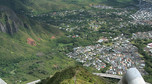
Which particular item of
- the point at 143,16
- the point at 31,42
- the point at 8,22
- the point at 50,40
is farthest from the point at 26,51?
the point at 143,16

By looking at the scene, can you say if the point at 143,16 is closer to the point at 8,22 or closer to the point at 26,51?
the point at 26,51

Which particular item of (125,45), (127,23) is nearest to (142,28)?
(127,23)

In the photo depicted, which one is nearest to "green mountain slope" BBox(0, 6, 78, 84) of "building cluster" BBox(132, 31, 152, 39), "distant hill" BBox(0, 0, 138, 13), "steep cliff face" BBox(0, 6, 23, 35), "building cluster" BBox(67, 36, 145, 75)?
"steep cliff face" BBox(0, 6, 23, 35)

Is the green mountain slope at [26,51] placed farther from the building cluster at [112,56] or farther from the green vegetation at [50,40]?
the building cluster at [112,56]

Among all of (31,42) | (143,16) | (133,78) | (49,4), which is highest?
(133,78)

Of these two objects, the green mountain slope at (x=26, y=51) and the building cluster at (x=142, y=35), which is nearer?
the green mountain slope at (x=26, y=51)

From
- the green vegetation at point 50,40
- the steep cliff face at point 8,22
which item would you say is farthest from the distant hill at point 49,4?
the steep cliff face at point 8,22

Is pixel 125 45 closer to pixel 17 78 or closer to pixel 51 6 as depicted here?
pixel 17 78
